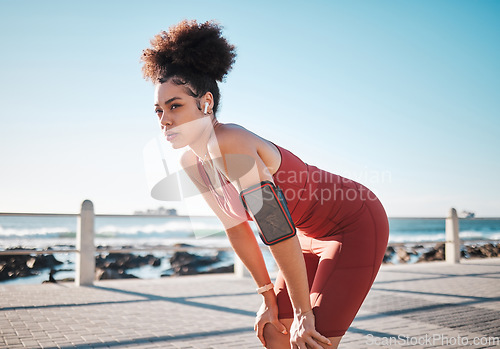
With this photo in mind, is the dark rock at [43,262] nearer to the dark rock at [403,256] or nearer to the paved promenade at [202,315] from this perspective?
the paved promenade at [202,315]

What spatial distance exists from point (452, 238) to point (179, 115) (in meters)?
12.1

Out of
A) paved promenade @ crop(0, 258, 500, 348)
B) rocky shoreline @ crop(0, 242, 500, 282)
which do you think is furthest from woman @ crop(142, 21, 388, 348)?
rocky shoreline @ crop(0, 242, 500, 282)

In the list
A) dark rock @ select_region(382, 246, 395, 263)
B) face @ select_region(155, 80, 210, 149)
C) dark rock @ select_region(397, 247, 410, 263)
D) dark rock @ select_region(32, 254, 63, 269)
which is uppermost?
Answer: face @ select_region(155, 80, 210, 149)

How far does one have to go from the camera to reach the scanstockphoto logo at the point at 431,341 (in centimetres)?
443

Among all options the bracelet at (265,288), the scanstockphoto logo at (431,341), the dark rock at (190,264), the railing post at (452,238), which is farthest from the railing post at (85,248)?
the dark rock at (190,264)

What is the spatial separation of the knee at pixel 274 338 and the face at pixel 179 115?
2.94ft

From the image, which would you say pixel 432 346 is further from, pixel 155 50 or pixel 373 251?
pixel 155 50

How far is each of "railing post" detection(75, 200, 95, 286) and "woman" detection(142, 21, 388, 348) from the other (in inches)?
273

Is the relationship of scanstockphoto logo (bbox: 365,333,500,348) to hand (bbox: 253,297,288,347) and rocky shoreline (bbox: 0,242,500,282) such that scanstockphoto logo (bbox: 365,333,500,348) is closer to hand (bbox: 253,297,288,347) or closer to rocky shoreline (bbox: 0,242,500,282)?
hand (bbox: 253,297,288,347)

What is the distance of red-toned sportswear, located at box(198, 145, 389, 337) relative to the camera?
1.67 m

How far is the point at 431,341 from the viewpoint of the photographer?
179 inches

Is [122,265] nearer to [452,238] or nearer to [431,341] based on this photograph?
[452,238]

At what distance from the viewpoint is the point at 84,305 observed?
20.8ft

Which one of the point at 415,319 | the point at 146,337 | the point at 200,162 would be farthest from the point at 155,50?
the point at 415,319
